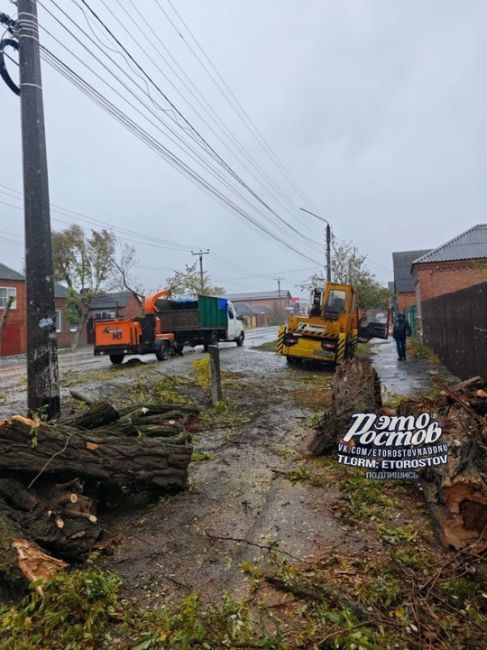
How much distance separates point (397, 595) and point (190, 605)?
1.30 m

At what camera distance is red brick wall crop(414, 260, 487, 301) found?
23.7m

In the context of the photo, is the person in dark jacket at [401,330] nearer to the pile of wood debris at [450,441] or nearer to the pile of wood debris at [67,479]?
the pile of wood debris at [450,441]

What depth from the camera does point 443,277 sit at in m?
24.2

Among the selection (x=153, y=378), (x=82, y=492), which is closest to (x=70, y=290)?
(x=153, y=378)

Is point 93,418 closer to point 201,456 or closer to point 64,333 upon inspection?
point 201,456

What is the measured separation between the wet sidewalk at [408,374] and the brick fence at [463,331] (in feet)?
1.56

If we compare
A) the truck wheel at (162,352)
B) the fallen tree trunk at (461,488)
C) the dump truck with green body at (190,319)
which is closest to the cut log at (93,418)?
the fallen tree trunk at (461,488)

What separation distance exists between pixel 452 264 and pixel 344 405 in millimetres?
21053

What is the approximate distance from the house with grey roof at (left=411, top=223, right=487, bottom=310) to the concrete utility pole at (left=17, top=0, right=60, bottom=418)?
71.2 feet

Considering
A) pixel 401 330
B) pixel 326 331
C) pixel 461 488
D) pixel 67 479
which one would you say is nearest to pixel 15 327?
pixel 326 331

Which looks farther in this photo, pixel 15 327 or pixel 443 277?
pixel 15 327

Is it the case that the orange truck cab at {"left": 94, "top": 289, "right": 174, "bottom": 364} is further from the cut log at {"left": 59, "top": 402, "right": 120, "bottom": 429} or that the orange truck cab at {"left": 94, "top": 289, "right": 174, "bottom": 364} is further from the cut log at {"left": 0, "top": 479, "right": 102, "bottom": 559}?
the cut log at {"left": 0, "top": 479, "right": 102, "bottom": 559}

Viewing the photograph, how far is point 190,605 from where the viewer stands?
2.85 meters

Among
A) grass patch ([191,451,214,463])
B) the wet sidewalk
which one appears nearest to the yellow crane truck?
the wet sidewalk
